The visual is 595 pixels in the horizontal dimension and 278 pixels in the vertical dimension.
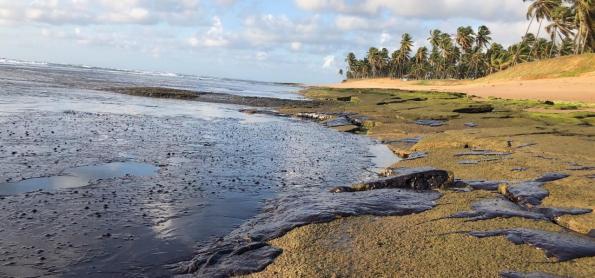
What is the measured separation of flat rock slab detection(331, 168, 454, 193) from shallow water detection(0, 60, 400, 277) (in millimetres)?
1669

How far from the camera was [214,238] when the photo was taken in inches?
314

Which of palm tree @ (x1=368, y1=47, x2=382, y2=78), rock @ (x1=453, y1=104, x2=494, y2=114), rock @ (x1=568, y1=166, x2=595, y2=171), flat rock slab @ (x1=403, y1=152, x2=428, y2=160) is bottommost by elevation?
flat rock slab @ (x1=403, y1=152, x2=428, y2=160)

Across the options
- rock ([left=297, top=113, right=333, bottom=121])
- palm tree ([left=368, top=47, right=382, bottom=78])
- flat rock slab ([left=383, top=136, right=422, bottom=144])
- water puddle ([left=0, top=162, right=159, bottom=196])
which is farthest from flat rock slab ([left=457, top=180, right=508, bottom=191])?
palm tree ([left=368, top=47, right=382, bottom=78])

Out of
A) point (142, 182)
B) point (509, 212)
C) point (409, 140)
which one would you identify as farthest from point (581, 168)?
point (142, 182)

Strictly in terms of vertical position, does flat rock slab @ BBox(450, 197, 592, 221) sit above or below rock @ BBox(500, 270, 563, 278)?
above

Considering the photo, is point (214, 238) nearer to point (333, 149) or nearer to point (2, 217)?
point (2, 217)

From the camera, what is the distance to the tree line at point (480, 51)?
80.2 m

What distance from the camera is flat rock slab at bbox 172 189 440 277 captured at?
6500mm

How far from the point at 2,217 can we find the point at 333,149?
1265 cm

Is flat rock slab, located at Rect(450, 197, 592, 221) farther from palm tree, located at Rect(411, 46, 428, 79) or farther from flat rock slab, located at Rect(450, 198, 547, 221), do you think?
palm tree, located at Rect(411, 46, 428, 79)

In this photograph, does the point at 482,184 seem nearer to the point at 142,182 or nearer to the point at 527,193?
the point at 527,193

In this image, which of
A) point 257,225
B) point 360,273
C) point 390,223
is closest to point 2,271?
point 257,225

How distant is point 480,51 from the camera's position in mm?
123250

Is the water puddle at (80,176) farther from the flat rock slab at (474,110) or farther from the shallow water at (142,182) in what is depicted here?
the flat rock slab at (474,110)
